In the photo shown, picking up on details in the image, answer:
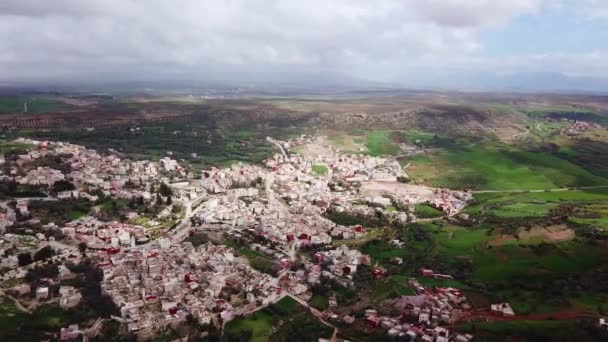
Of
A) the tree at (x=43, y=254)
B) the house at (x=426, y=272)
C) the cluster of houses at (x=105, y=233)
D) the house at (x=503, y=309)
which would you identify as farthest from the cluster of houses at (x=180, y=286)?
the house at (x=503, y=309)

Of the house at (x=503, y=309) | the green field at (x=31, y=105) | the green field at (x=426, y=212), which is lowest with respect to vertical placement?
the house at (x=503, y=309)

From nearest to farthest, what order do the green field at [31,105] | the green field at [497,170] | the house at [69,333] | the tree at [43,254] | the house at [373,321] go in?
the house at [69,333]
the house at [373,321]
the tree at [43,254]
the green field at [497,170]
the green field at [31,105]

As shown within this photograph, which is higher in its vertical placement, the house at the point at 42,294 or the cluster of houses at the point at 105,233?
the cluster of houses at the point at 105,233

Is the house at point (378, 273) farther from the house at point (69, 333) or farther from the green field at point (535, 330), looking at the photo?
the house at point (69, 333)

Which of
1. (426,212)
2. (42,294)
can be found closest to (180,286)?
(42,294)

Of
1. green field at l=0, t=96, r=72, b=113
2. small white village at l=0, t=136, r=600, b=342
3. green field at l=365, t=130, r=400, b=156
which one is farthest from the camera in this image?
green field at l=0, t=96, r=72, b=113

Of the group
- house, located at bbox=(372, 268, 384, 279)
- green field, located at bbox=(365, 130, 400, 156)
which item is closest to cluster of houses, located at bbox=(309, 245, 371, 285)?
house, located at bbox=(372, 268, 384, 279)

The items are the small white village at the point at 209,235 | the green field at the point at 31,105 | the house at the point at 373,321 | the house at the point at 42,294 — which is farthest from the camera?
the green field at the point at 31,105

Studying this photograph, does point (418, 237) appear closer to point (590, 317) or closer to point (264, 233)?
point (264, 233)

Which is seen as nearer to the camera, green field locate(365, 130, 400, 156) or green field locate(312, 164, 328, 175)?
green field locate(312, 164, 328, 175)

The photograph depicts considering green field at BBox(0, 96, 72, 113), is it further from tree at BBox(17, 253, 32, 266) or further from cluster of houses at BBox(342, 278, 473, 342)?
cluster of houses at BBox(342, 278, 473, 342)
